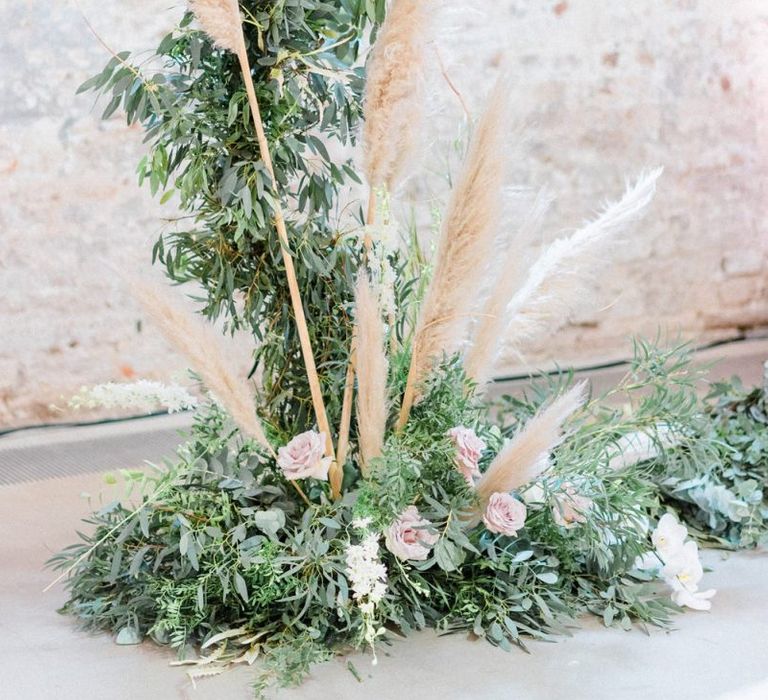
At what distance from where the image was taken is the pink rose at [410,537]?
1.58 metres

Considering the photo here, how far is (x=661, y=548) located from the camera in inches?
70.6

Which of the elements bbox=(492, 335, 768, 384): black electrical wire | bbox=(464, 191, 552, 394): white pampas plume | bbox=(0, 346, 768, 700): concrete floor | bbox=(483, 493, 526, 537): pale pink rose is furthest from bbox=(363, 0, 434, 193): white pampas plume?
bbox=(492, 335, 768, 384): black electrical wire

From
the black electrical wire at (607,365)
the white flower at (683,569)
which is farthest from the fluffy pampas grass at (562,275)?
the black electrical wire at (607,365)

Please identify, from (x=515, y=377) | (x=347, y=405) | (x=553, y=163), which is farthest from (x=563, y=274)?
(x=553, y=163)

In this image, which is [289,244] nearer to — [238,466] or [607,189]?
[238,466]

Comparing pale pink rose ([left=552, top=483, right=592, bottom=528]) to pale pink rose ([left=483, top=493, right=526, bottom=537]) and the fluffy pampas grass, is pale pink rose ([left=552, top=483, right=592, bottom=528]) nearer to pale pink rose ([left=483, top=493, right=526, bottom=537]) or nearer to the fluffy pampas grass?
pale pink rose ([left=483, top=493, right=526, bottom=537])

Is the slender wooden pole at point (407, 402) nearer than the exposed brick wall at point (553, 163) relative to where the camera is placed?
Yes

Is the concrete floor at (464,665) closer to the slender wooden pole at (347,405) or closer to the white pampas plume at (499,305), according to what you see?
the slender wooden pole at (347,405)

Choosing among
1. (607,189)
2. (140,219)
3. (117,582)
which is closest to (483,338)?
(117,582)

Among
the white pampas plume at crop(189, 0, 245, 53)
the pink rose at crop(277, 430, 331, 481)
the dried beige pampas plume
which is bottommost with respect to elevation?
the pink rose at crop(277, 430, 331, 481)

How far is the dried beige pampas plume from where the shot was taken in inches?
57.7

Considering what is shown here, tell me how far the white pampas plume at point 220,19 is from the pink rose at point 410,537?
759 millimetres

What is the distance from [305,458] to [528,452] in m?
0.35

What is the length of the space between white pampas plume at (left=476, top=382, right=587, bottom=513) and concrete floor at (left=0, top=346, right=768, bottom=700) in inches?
10.1
